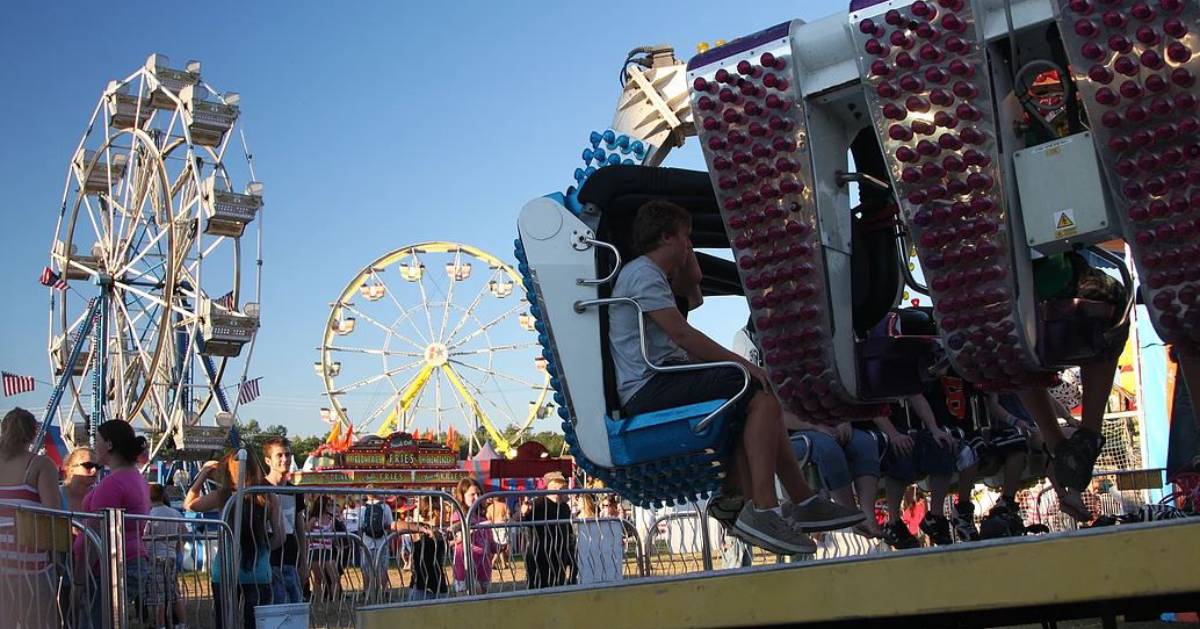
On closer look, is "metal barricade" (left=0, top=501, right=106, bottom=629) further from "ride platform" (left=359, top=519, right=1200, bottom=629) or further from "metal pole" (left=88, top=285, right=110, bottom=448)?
"metal pole" (left=88, top=285, right=110, bottom=448)

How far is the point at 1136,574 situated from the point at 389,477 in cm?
3316

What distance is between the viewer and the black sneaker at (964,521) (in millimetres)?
6176

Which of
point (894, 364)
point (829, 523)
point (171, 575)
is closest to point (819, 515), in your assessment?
point (829, 523)

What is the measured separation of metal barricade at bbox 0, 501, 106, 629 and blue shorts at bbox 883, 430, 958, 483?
3873mm

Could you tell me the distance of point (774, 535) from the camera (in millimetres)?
4230

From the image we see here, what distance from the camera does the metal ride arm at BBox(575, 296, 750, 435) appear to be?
14.3 ft

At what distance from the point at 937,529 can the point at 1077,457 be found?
1.36 m

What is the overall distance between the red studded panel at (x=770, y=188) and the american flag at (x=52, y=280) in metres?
34.3

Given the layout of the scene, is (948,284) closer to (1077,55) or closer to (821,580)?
(1077,55)

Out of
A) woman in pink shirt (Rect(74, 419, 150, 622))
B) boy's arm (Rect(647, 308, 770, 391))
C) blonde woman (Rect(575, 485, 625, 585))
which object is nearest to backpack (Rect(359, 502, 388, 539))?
blonde woman (Rect(575, 485, 625, 585))

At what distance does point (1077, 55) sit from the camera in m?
3.88

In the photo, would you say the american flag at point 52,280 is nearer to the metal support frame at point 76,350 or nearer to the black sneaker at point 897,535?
the metal support frame at point 76,350

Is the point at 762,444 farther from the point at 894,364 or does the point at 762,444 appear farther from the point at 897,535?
the point at 897,535

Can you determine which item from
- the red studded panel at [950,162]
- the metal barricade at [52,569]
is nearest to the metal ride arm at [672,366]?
the red studded panel at [950,162]
